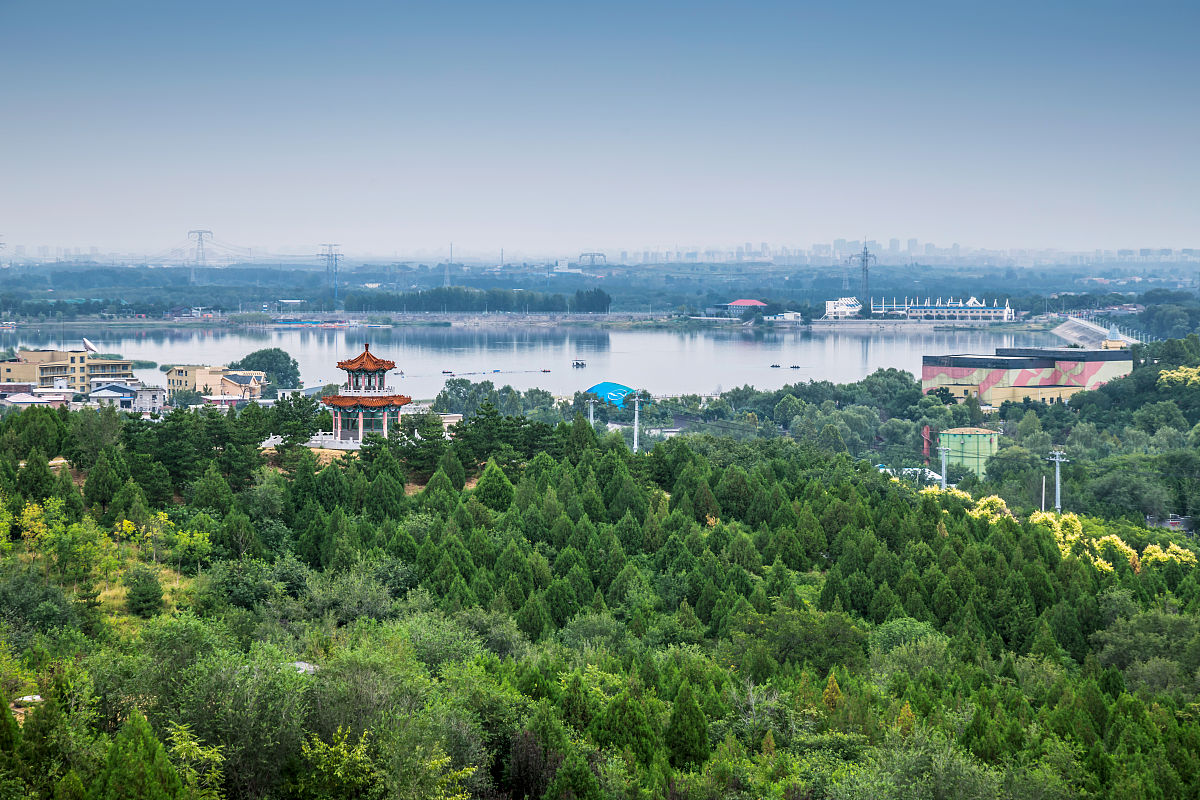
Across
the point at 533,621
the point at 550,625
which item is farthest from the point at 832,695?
the point at 533,621

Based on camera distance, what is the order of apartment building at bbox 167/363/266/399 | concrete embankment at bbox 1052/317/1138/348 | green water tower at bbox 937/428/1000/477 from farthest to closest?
concrete embankment at bbox 1052/317/1138/348 → apartment building at bbox 167/363/266/399 → green water tower at bbox 937/428/1000/477

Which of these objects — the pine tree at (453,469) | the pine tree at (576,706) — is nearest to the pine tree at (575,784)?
the pine tree at (576,706)

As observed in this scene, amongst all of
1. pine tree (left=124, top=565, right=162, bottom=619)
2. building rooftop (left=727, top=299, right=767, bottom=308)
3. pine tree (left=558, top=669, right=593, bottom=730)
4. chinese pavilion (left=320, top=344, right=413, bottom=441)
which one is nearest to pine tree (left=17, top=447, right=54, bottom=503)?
pine tree (left=124, top=565, right=162, bottom=619)

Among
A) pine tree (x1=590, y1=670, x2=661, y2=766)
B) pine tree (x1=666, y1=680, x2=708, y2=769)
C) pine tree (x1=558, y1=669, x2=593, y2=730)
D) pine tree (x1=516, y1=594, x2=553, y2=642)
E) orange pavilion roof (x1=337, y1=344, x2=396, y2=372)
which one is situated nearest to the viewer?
pine tree (x1=590, y1=670, x2=661, y2=766)

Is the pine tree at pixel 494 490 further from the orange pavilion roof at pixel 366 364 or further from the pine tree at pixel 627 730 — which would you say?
the pine tree at pixel 627 730

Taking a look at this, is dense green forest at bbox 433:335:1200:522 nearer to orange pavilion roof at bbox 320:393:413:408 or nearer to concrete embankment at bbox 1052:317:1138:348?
orange pavilion roof at bbox 320:393:413:408

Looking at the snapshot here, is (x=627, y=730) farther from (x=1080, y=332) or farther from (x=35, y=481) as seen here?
(x=1080, y=332)
